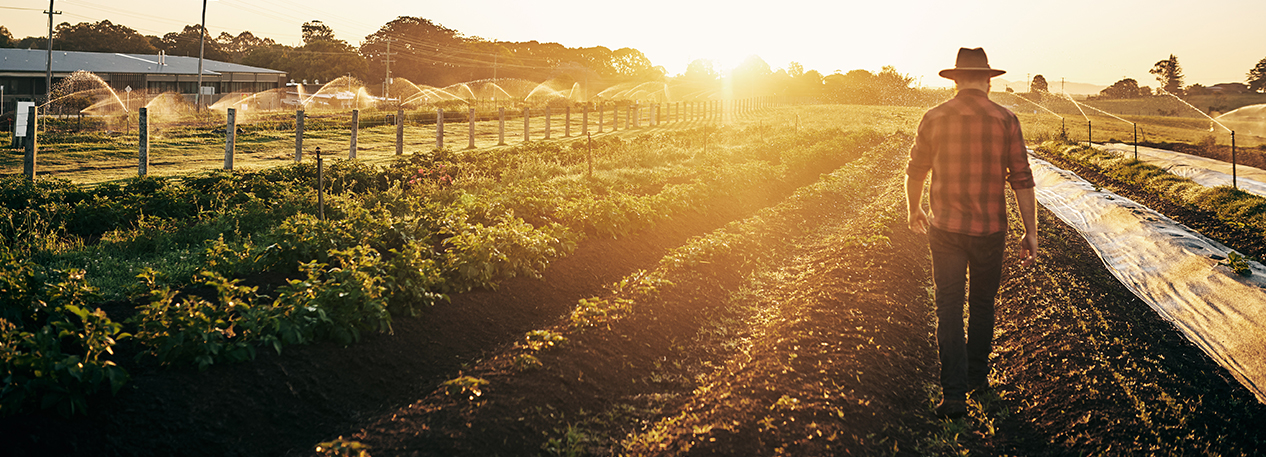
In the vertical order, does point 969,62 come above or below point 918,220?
above

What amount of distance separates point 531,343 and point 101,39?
3301 inches

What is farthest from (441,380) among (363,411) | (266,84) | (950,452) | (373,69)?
(373,69)

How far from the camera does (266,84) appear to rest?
61.6 metres

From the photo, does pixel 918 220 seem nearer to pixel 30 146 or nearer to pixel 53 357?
pixel 53 357

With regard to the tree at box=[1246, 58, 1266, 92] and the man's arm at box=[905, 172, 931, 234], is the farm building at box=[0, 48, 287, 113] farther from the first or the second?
the tree at box=[1246, 58, 1266, 92]

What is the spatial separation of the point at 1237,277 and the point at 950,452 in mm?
4863

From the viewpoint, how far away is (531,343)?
200 inches

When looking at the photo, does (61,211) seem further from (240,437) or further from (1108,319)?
(1108,319)

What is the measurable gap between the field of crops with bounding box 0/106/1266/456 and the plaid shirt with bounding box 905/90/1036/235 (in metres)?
1.30

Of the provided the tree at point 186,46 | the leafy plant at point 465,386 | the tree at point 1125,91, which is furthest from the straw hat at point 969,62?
the tree at point 1125,91

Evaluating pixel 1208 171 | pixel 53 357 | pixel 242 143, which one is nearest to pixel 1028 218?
pixel 53 357

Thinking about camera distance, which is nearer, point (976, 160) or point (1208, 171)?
point (976, 160)

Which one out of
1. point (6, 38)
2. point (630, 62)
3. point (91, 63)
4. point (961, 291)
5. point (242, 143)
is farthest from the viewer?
point (630, 62)

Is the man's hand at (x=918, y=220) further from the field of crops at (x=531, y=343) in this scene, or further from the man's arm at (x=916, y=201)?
the field of crops at (x=531, y=343)
